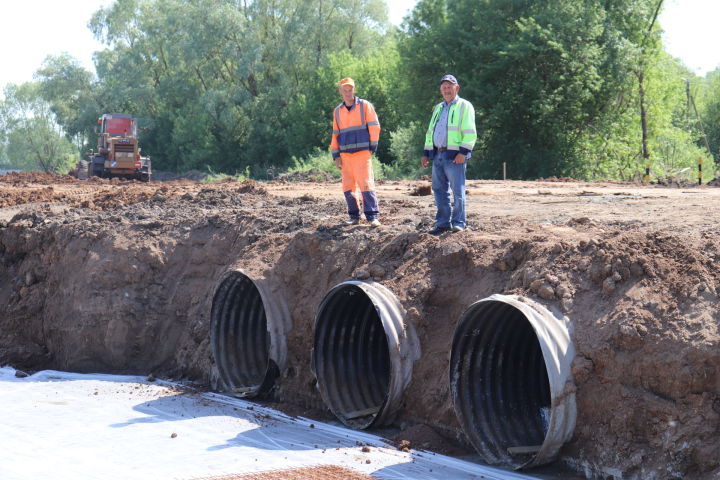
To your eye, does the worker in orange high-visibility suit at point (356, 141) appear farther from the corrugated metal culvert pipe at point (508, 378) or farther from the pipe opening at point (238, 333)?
the corrugated metal culvert pipe at point (508, 378)

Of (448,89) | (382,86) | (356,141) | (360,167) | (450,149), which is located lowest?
(360,167)

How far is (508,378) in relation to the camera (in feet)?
20.5

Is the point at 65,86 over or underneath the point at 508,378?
over

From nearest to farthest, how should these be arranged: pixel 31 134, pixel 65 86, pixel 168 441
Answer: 1. pixel 168 441
2. pixel 65 86
3. pixel 31 134

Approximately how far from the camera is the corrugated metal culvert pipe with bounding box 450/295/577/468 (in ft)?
17.8

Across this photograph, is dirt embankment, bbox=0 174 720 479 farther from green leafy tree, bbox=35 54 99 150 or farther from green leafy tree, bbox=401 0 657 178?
green leafy tree, bbox=35 54 99 150

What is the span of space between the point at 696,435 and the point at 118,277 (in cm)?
697

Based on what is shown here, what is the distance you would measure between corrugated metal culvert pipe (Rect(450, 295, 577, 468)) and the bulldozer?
22.7 meters

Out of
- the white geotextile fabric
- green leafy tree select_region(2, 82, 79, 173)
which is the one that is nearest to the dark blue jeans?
the white geotextile fabric

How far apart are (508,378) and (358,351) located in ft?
5.57

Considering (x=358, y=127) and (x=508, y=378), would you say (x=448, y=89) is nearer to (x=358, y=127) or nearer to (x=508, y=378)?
(x=358, y=127)

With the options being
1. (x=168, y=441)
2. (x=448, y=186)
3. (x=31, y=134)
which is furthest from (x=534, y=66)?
(x=31, y=134)

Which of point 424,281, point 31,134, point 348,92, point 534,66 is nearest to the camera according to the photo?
point 424,281

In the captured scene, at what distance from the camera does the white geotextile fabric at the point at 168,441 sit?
575cm
